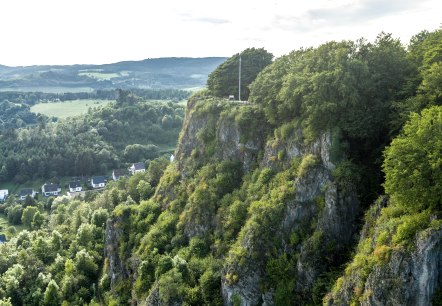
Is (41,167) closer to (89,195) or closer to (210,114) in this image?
(89,195)

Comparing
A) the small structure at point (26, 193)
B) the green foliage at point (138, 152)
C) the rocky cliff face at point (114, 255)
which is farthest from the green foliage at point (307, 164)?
the small structure at point (26, 193)

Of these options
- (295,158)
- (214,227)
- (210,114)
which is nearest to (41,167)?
(210,114)

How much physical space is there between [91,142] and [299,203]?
467 feet

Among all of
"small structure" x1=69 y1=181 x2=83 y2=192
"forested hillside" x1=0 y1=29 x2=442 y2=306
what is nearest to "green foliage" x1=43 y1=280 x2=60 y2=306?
"forested hillside" x1=0 y1=29 x2=442 y2=306

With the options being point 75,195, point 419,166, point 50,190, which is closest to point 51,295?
point 419,166

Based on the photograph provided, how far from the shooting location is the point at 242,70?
65.4 metres

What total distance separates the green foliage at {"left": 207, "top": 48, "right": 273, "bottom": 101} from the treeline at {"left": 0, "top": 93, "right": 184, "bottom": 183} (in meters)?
96.8

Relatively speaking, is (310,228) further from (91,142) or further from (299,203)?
(91,142)

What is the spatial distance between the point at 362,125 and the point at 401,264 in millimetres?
14670

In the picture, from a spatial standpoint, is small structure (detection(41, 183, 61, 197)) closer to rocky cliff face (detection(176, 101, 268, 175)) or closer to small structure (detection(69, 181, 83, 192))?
small structure (detection(69, 181, 83, 192))

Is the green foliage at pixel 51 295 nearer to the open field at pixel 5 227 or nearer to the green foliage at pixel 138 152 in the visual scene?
the open field at pixel 5 227

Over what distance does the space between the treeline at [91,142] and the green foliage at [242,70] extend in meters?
96.8

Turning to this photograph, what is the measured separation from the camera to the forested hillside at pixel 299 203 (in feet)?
90.8

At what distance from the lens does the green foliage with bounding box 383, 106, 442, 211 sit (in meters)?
26.8
